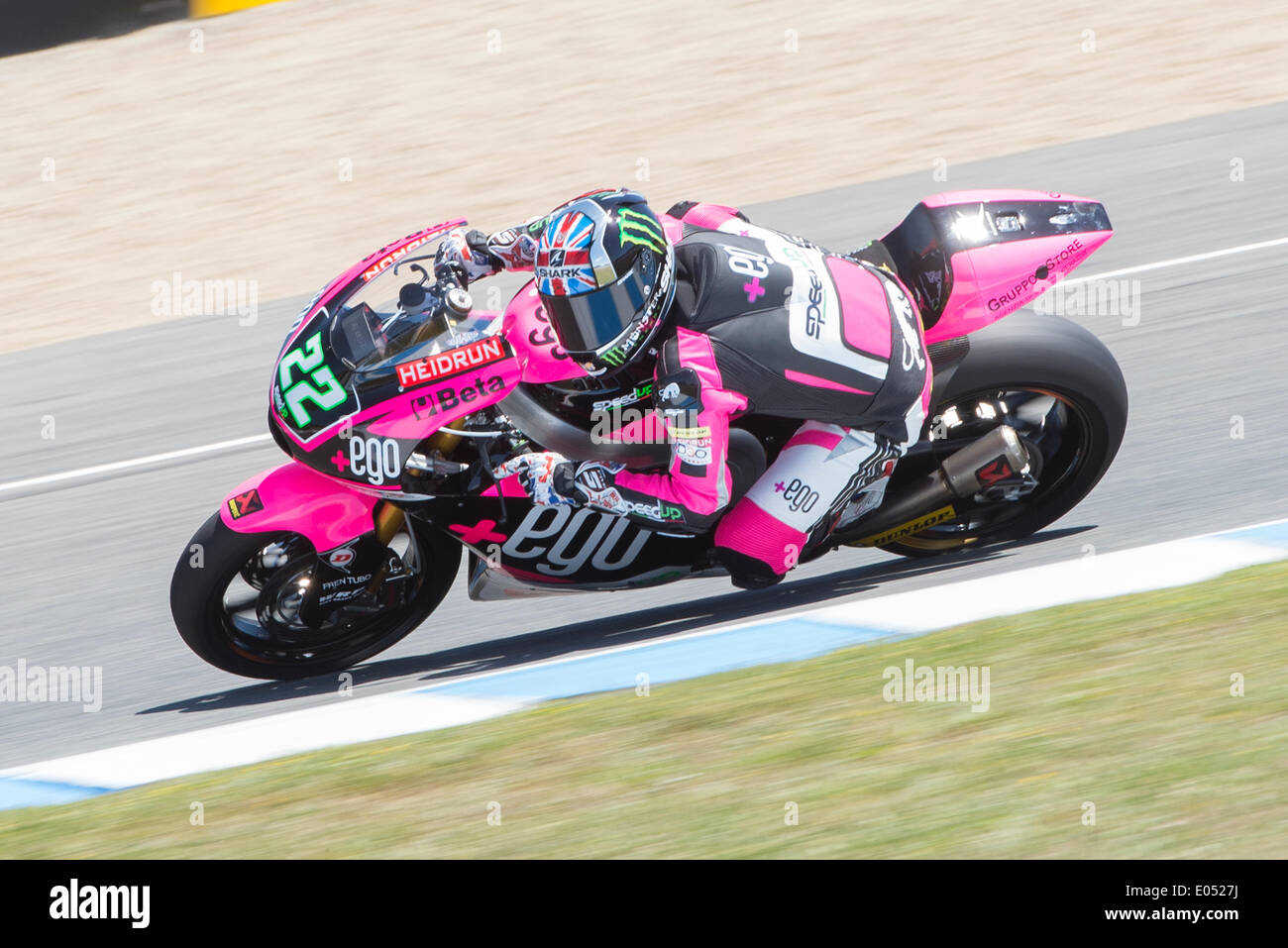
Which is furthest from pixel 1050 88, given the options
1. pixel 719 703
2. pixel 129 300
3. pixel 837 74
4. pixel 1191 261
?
pixel 719 703

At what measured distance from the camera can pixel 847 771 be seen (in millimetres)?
4004

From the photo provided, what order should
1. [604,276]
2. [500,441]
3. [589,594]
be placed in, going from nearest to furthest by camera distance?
[604,276] → [500,441] → [589,594]

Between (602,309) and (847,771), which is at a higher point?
(602,309)

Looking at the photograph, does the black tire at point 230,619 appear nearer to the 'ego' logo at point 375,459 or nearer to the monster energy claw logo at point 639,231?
the 'ego' logo at point 375,459

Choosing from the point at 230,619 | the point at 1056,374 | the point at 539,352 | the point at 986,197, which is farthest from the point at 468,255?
the point at 1056,374

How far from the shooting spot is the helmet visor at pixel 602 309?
15.2 ft

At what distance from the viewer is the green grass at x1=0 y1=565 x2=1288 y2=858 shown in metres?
3.63

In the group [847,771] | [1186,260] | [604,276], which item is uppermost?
[1186,260]

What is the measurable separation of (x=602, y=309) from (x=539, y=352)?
412mm

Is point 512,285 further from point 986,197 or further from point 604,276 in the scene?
point 604,276

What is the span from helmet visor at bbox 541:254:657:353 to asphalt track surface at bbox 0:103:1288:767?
124 cm

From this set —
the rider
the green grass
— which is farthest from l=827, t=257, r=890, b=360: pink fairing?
the green grass

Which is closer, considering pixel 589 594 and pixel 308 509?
pixel 308 509
